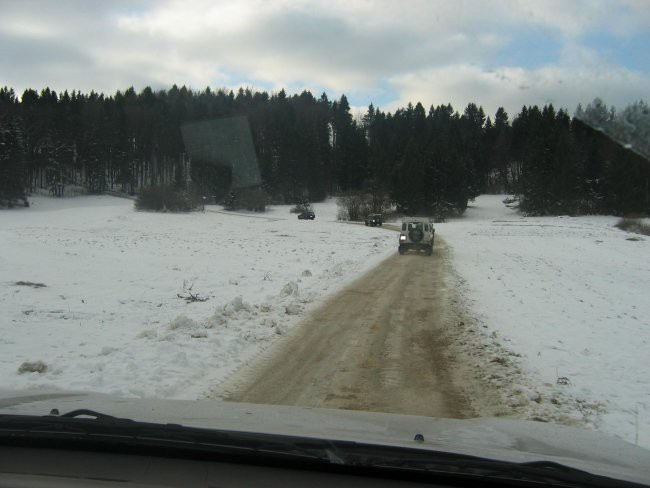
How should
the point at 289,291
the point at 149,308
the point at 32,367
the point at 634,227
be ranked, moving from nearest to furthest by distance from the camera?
the point at 32,367 < the point at 149,308 < the point at 289,291 < the point at 634,227

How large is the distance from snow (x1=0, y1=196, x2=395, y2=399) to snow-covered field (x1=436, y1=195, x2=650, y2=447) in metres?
4.20

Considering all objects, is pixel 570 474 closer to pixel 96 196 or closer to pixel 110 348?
pixel 110 348

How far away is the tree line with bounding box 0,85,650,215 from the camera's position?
77000mm

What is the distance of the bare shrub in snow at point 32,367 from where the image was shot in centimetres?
758

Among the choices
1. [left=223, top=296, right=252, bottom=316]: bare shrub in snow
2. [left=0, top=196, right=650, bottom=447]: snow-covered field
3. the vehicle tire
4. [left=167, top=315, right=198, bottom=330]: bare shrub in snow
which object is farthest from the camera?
the vehicle tire

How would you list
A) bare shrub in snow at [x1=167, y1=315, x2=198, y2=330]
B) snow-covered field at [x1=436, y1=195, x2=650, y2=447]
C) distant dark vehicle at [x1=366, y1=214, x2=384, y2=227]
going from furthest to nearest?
1. distant dark vehicle at [x1=366, y1=214, x2=384, y2=227]
2. bare shrub in snow at [x1=167, y1=315, x2=198, y2=330]
3. snow-covered field at [x1=436, y1=195, x2=650, y2=447]

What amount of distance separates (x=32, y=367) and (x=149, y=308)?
16.8ft

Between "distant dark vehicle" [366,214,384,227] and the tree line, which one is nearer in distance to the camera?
"distant dark vehicle" [366,214,384,227]

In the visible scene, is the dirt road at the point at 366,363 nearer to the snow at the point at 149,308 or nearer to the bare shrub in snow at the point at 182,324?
the snow at the point at 149,308

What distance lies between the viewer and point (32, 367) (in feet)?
25.0

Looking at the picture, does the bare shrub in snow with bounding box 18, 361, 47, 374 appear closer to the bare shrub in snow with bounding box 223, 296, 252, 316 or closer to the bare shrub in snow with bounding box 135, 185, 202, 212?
the bare shrub in snow with bounding box 223, 296, 252, 316

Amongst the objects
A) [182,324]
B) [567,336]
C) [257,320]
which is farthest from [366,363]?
[567,336]

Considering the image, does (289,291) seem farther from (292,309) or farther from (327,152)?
(327,152)

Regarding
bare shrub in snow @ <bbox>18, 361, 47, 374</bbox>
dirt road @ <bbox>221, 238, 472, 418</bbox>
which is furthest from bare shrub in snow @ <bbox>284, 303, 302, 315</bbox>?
bare shrub in snow @ <bbox>18, 361, 47, 374</bbox>
